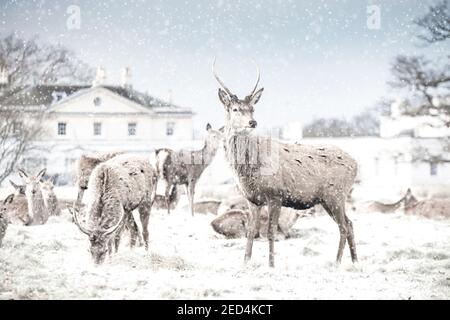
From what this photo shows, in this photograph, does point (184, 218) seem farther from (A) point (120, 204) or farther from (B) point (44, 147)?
(A) point (120, 204)

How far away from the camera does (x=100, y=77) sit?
825cm

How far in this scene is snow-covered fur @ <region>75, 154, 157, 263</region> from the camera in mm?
5359

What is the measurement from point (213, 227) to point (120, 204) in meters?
1.98

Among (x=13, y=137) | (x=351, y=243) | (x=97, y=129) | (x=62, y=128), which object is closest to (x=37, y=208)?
(x=62, y=128)

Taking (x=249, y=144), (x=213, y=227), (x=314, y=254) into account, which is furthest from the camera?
(x=213, y=227)

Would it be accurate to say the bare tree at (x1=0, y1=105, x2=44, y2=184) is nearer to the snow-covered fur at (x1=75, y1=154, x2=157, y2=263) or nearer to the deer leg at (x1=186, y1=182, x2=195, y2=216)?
the snow-covered fur at (x1=75, y1=154, x2=157, y2=263)

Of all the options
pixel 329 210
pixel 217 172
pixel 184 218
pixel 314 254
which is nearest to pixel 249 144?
pixel 329 210

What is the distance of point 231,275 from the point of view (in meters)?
5.20

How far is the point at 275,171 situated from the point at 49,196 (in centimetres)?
473

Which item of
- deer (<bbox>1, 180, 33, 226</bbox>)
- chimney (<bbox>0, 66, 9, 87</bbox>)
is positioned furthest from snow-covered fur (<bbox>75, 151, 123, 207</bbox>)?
chimney (<bbox>0, 66, 9, 87</bbox>)

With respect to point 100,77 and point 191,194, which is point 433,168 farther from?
point 100,77

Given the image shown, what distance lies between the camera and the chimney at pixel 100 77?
7775 mm

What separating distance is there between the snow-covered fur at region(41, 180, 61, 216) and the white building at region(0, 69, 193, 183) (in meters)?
0.34

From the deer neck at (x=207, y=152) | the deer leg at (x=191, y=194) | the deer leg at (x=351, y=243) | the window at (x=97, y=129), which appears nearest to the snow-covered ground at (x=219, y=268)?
the deer leg at (x=351, y=243)
